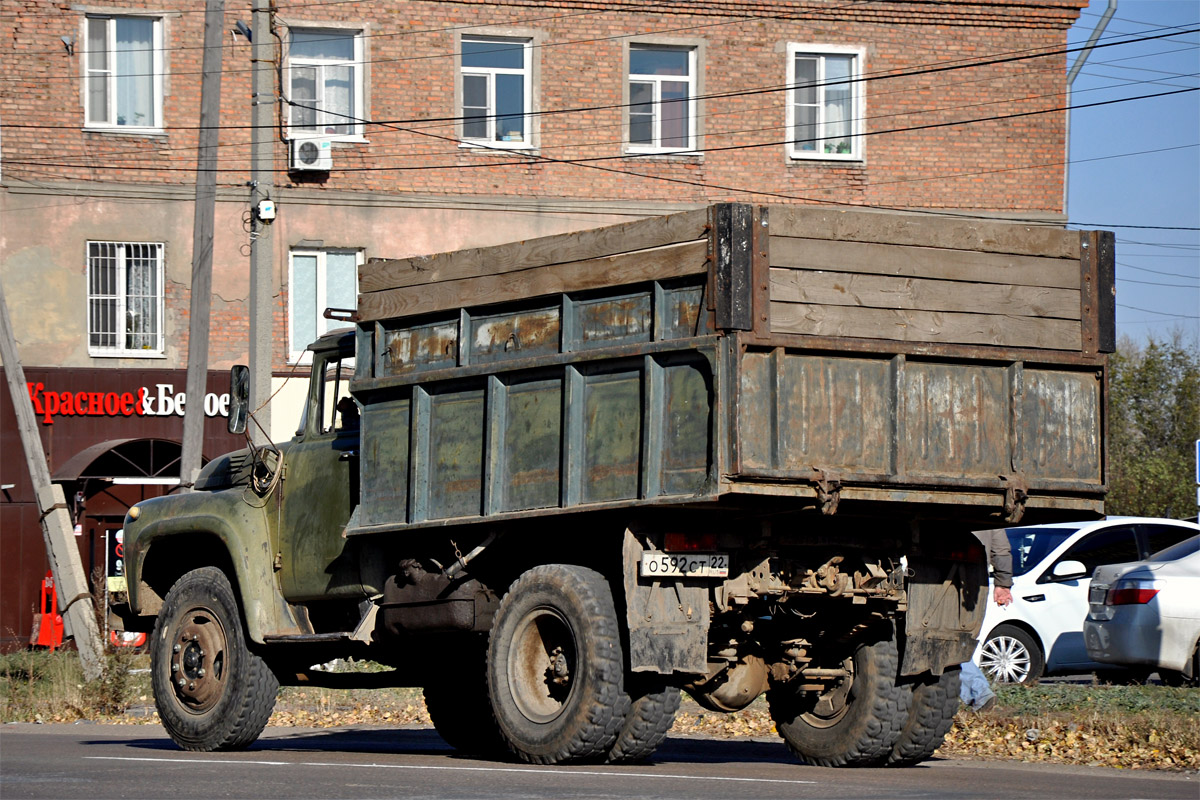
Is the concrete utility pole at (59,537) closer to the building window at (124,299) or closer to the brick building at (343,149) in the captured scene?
the brick building at (343,149)

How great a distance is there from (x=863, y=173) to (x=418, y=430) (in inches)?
749

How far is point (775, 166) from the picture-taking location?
2855 centimetres

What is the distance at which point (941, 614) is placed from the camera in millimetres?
10438

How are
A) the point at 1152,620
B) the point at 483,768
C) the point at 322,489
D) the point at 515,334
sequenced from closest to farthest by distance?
the point at 483,768
the point at 515,334
the point at 322,489
the point at 1152,620

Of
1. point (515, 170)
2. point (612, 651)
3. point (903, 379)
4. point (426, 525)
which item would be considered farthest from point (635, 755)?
point (515, 170)

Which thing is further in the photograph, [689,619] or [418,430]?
[418,430]

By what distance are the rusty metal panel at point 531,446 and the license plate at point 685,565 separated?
0.75 meters

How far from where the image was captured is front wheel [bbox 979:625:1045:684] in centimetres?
1773

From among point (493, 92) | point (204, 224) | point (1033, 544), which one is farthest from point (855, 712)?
point (493, 92)

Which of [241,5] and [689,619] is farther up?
[241,5]

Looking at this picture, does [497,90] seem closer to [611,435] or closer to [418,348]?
[418,348]

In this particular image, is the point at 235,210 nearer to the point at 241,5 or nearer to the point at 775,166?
the point at 241,5

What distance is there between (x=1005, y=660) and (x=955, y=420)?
8745 mm

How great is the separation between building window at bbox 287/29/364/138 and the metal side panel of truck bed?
17.7 metres
